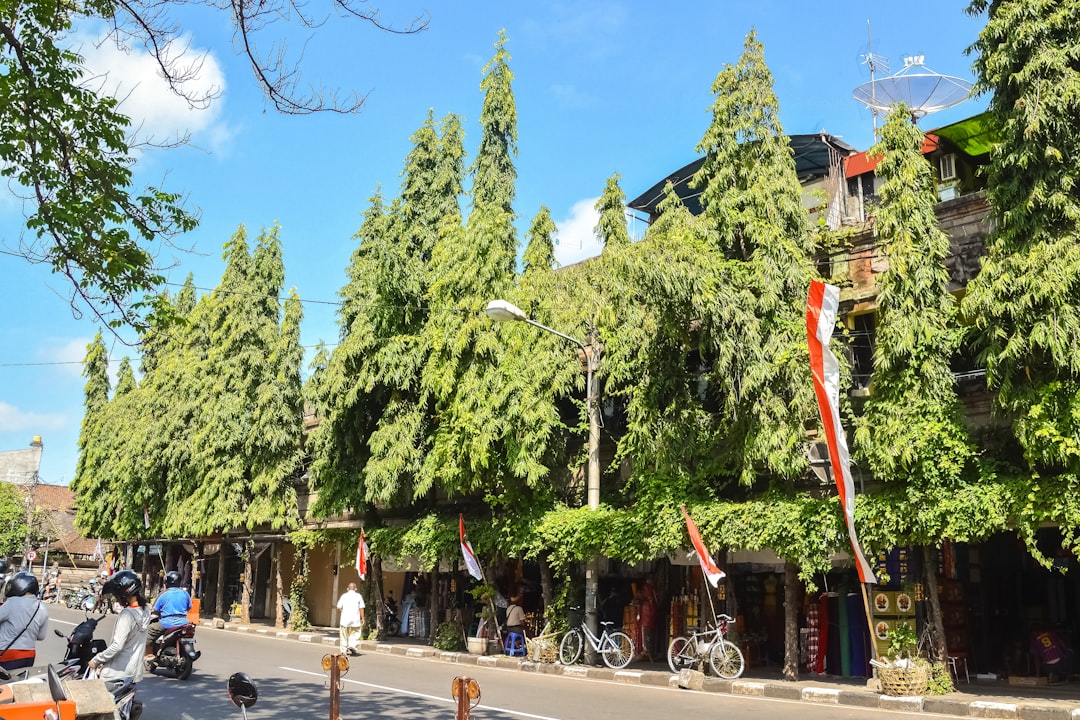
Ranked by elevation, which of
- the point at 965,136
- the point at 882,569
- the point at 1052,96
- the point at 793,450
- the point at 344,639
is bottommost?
the point at 344,639

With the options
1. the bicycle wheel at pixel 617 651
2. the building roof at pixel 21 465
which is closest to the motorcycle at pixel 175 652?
the bicycle wheel at pixel 617 651

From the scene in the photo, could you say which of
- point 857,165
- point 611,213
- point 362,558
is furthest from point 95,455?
point 857,165

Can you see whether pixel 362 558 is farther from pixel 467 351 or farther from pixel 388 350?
pixel 467 351

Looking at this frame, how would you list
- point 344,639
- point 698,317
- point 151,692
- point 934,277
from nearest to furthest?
point 151,692
point 934,277
point 698,317
point 344,639

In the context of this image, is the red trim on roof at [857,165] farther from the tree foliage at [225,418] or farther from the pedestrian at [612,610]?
the tree foliage at [225,418]

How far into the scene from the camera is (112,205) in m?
9.75

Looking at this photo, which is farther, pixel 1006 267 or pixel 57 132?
pixel 1006 267

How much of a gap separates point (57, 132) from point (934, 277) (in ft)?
40.0

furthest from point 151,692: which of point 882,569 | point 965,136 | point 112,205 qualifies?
point 965,136

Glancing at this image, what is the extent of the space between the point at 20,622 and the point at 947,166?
60.7ft

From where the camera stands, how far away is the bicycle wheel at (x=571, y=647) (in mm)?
18734

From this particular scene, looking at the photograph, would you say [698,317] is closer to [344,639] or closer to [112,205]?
[112,205]

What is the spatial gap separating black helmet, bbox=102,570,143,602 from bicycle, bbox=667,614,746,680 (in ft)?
36.4

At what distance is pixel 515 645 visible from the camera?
68.1 ft
